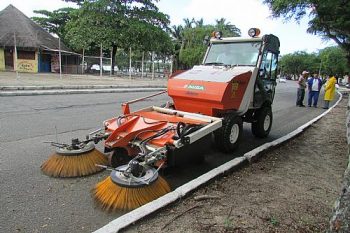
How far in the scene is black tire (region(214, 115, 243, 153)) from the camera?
587 cm

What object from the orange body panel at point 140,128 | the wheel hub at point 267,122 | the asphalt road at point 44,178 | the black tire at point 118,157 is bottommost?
the asphalt road at point 44,178

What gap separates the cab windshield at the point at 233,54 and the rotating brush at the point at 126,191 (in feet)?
13.9

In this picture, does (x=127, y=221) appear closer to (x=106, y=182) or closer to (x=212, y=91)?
(x=106, y=182)

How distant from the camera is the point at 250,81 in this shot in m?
6.46

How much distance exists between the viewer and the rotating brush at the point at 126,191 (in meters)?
3.57

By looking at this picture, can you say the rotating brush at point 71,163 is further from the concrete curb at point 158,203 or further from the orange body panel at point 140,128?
the concrete curb at point 158,203

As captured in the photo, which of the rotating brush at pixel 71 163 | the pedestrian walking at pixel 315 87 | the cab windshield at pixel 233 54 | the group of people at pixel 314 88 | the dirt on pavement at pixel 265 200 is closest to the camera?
the dirt on pavement at pixel 265 200

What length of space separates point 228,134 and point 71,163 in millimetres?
2898

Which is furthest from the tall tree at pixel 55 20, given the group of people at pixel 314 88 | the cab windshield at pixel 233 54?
the cab windshield at pixel 233 54

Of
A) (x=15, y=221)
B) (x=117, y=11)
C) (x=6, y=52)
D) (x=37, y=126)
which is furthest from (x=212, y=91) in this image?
(x=6, y=52)

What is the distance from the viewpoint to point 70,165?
4.54 meters

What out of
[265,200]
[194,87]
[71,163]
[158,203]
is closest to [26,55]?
[194,87]

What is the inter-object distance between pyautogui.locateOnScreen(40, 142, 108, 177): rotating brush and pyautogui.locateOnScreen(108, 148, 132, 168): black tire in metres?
0.26

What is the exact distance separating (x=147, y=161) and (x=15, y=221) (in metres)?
1.59
